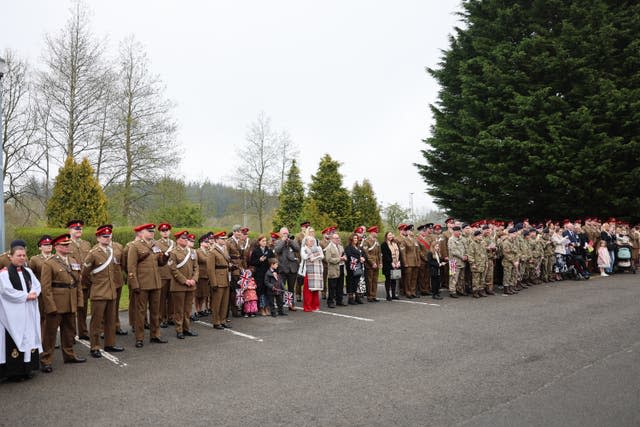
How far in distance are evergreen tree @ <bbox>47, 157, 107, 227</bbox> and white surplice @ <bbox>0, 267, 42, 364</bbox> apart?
1294 cm

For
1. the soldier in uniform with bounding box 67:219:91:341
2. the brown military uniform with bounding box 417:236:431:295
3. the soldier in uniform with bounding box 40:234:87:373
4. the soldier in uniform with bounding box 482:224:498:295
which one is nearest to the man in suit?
the brown military uniform with bounding box 417:236:431:295

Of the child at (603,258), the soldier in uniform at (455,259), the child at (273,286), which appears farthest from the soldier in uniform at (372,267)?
the child at (603,258)

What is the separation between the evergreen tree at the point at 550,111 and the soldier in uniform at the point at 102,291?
64.2 ft

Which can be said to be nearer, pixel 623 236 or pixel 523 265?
pixel 523 265

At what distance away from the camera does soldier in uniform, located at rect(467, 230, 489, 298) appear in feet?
47.6

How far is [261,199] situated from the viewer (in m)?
37.0

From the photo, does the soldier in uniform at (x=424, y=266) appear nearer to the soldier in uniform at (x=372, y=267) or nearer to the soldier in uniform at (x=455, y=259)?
the soldier in uniform at (x=455, y=259)

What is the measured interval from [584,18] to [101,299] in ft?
80.7

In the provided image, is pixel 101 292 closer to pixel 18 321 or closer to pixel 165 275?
pixel 18 321

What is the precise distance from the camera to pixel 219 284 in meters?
10.8

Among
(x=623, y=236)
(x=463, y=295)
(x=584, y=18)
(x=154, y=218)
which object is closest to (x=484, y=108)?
(x=584, y=18)

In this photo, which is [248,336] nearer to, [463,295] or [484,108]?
[463,295]

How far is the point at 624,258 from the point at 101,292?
1915cm

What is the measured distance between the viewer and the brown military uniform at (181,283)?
32.4ft
